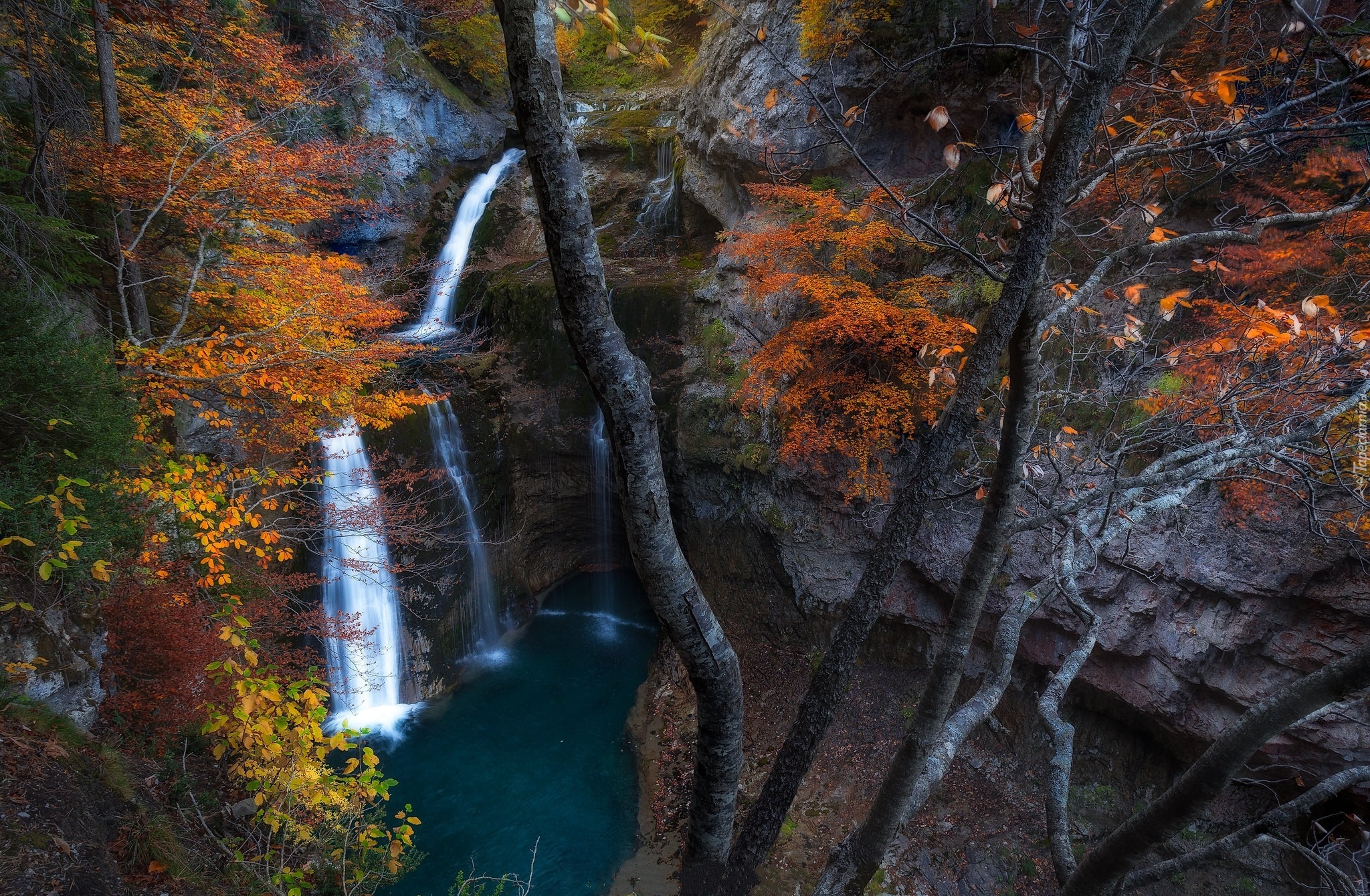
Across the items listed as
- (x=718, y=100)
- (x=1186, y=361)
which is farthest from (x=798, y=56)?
(x=1186, y=361)

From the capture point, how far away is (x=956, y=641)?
3127 mm

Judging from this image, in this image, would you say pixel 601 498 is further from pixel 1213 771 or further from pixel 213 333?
pixel 1213 771

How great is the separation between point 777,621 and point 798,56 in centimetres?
965

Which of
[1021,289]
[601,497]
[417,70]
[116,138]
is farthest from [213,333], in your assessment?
[417,70]

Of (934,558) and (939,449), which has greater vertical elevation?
(939,449)

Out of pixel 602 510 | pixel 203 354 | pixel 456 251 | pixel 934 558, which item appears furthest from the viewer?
pixel 456 251

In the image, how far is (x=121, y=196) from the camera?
643cm

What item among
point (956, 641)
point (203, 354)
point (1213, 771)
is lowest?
point (1213, 771)

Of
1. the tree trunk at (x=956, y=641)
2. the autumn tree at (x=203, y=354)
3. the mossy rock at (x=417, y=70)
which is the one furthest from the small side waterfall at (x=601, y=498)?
the mossy rock at (x=417, y=70)

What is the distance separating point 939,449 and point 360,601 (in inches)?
411

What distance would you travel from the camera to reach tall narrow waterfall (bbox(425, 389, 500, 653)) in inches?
437

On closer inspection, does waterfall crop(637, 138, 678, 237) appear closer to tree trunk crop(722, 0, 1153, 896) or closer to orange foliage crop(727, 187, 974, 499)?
orange foliage crop(727, 187, 974, 499)

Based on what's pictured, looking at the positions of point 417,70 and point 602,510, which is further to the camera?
point 417,70

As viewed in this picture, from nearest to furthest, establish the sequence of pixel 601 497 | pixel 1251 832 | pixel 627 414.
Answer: pixel 627 414 → pixel 1251 832 → pixel 601 497
